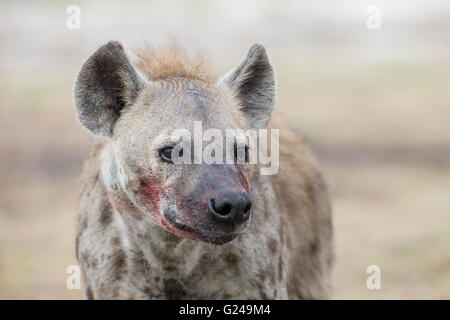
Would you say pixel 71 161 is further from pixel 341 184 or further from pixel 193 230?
pixel 193 230

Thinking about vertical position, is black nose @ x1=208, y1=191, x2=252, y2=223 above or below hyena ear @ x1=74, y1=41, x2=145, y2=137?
below

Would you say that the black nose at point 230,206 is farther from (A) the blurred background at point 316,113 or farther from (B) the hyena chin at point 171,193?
(A) the blurred background at point 316,113

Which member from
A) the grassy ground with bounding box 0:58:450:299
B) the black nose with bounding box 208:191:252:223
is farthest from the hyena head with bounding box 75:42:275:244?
the grassy ground with bounding box 0:58:450:299

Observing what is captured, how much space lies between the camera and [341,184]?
11.6 meters

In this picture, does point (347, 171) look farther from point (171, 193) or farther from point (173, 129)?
point (171, 193)

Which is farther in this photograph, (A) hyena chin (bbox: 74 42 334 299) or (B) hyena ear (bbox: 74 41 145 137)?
(B) hyena ear (bbox: 74 41 145 137)

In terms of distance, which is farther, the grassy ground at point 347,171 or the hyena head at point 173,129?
the grassy ground at point 347,171

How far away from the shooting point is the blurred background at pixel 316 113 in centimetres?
890

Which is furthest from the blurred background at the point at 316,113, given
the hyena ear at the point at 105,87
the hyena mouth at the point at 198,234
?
the hyena mouth at the point at 198,234

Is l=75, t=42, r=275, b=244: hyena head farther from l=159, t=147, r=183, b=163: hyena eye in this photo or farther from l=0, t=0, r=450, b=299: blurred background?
l=0, t=0, r=450, b=299: blurred background

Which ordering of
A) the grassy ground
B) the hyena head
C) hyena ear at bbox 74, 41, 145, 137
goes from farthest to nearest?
1. the grassy ground
2. hyena ear at bbox 74, 41, 145, 137
3. the hyena head

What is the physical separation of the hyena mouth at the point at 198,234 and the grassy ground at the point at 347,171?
2098 mm

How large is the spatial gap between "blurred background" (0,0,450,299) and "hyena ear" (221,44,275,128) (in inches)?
52.9

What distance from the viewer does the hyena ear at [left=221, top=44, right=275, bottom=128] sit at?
4.56 meters
